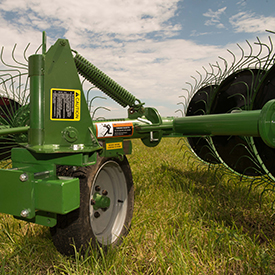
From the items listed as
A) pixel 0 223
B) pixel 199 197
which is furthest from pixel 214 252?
pixel 0 223

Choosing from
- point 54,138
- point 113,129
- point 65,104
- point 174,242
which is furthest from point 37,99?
point 174,242

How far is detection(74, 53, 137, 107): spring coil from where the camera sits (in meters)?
2.31

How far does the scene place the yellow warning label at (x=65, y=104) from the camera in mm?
1733

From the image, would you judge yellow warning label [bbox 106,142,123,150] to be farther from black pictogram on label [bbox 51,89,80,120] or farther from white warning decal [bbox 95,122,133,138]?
black pictogram on label [bbox 51,89,80,120]

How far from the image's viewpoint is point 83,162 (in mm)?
1791

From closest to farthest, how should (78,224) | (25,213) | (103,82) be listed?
(25,213)
(78,224)
(103,82)

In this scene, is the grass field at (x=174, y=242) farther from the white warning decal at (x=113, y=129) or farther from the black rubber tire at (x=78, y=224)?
the white warning decal at (x=113, y=129)

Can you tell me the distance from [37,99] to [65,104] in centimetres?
19

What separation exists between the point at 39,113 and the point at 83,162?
46 centimetres

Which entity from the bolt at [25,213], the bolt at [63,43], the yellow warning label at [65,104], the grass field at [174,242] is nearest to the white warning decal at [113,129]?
the yellow warning label at [65,104]

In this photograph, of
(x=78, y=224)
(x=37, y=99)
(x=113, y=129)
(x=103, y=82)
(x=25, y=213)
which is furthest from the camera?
(x=103, y=82)

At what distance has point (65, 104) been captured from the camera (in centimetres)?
177

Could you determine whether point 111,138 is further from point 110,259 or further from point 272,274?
point 272,274

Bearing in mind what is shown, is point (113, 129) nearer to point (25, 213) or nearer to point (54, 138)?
point (54, 138)
